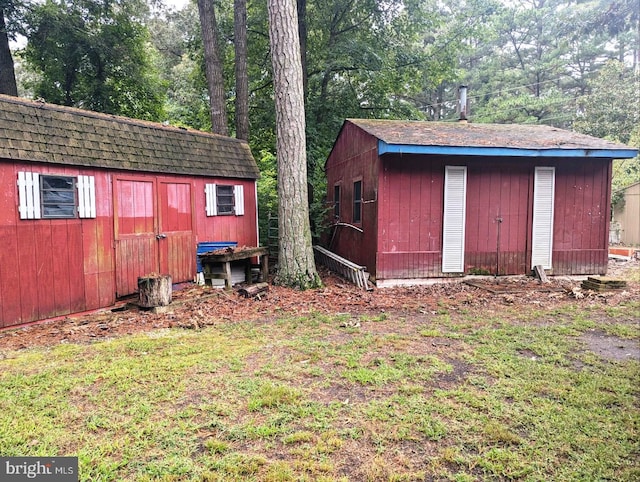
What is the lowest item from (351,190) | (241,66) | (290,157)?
(351,190)

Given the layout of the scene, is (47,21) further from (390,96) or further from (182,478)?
(182,478)

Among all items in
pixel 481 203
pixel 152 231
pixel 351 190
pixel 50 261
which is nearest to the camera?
pixel 50 261

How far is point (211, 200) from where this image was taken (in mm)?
7715

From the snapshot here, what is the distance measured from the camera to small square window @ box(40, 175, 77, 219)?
5.29 metres

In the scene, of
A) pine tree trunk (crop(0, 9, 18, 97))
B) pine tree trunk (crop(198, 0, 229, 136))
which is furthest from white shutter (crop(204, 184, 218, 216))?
pine tree trunk (crop(0, 9, 18, 97))

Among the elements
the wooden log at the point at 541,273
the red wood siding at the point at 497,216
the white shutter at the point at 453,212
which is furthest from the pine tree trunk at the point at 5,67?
the wooden log at the point at 541,273

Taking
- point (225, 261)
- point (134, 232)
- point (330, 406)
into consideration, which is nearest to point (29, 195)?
point (134, 232)

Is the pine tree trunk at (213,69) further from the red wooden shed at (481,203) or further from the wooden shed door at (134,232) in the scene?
the wooden shed door at (134,232)

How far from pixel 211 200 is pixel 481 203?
5.41 m

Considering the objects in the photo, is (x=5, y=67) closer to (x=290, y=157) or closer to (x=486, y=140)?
(x=290, y=157)

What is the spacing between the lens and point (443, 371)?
3619mm

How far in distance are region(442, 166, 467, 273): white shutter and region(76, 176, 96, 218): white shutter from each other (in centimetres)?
619

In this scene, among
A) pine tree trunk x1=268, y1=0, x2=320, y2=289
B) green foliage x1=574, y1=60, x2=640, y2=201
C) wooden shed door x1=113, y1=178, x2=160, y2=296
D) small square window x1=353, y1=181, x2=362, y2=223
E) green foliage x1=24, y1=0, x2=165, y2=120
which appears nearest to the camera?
wooden shed door x1=113, y1=178, x2=160, y2=296

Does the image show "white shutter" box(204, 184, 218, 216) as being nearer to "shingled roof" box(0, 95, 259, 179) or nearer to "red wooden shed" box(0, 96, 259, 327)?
"red wooden shed" box(0, 96, 259, 327)
